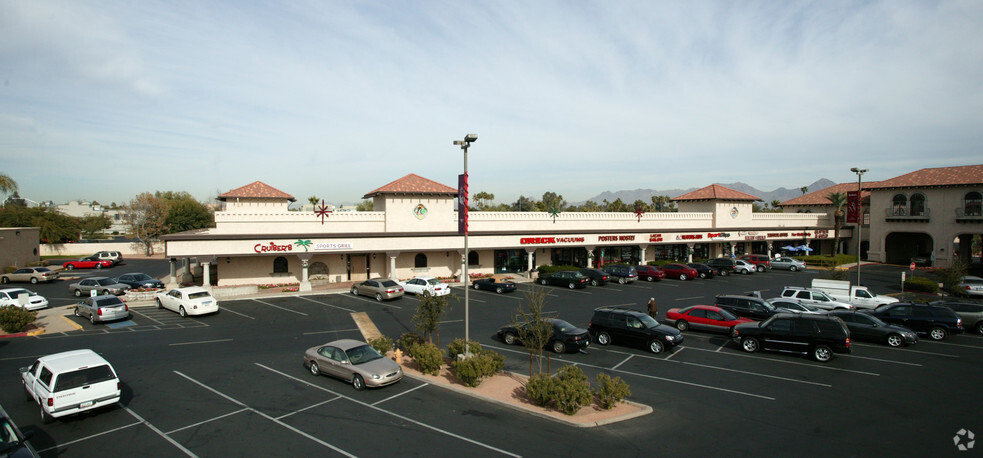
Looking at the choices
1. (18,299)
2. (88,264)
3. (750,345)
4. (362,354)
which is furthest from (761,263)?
(88,264)

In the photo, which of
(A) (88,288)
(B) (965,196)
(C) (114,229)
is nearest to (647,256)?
(B) (965,196)

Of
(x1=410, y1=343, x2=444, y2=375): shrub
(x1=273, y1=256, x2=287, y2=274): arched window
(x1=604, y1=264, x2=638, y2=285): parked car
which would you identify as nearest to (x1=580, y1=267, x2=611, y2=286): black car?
(x1=604, y1=264, x2=638, y2=285): parked car

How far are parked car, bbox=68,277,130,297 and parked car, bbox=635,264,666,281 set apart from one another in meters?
37.8

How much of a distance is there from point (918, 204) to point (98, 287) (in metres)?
74.3

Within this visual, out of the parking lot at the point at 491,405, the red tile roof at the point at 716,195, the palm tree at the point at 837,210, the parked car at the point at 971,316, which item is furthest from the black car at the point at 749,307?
the palm tree at the point at 837,210

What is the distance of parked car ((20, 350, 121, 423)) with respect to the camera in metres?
11.8

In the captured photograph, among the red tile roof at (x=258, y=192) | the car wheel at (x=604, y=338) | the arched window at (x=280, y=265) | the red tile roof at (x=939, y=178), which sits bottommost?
the car wheel at (x=604, y=338)

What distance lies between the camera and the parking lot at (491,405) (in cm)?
1096

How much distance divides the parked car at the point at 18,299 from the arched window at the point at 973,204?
74659mm

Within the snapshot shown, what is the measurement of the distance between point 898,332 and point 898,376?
16.1 ft

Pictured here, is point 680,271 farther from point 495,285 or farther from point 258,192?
point 258,192

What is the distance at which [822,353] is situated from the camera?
57.8 feet

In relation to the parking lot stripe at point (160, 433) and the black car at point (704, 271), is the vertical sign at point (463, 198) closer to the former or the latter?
the parking lot stripe at point (160, 433)

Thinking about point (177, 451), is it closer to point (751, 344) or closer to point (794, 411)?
point (794, 411)
